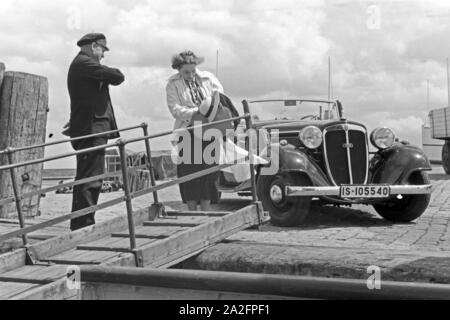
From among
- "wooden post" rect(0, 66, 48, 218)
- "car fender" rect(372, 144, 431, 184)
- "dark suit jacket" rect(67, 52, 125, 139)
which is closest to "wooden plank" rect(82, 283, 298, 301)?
"dark suit jacket" rect(67, 52, 125, 139)

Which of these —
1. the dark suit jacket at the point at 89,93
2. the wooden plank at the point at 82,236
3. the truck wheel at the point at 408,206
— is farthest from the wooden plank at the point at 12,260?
the truck wheel at the point at 408,206

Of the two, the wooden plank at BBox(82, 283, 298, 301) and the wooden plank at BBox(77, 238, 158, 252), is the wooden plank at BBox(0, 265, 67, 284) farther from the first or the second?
the wooden plank at BBox(82, 283, 298, 301)

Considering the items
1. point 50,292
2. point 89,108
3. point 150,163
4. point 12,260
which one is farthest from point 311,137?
point 50,292

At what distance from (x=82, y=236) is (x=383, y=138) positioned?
15.5 ft

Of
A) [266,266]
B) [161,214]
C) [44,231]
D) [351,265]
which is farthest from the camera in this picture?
[44,231]

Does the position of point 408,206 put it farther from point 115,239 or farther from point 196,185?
point 115,239

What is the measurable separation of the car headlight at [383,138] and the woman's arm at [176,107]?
3.16m

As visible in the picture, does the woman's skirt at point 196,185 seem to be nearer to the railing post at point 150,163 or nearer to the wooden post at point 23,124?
the railing post at point 150,163

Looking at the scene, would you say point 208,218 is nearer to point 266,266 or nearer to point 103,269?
point 266,266

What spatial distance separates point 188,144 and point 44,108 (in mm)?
2831

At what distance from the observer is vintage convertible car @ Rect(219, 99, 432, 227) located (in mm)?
8180

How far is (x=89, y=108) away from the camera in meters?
6.40

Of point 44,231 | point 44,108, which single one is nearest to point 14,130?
point 44,108
